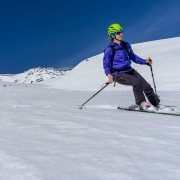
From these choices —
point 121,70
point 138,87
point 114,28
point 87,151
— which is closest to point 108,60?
point 121,70

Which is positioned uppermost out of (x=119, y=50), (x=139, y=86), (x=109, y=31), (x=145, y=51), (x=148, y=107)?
(x=145, y=51)

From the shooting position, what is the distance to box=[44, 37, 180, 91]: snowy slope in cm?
1742

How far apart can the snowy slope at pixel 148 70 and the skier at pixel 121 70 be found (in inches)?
355

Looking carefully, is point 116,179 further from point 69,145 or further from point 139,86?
point 139,86

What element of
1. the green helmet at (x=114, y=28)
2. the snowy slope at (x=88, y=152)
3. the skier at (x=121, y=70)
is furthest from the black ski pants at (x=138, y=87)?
the snowy slope at (x=88, y=152)

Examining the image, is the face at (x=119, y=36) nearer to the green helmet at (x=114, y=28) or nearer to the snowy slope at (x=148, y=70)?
the green helmet at (x=114, y=28)

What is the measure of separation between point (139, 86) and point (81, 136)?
149 inches

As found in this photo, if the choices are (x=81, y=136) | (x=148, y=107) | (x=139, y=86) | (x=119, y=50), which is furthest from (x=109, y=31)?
(x=81, y=136)

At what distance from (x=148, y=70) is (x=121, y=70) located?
14500mm

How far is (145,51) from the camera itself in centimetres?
2612

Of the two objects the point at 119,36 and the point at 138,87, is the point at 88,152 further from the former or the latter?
the point at 119,36

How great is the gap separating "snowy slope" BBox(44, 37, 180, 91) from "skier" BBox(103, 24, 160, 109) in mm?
9014

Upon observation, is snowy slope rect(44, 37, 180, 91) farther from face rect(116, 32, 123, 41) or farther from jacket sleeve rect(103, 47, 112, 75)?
jacket sleeve rect(103, 47, 112, 75)

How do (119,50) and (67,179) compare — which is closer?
(67,179)
